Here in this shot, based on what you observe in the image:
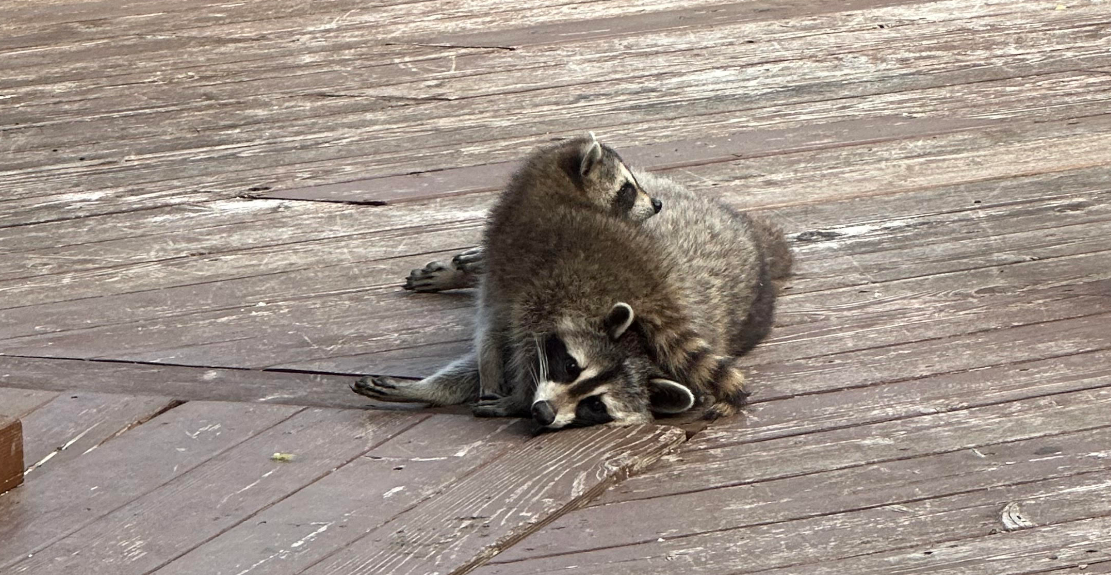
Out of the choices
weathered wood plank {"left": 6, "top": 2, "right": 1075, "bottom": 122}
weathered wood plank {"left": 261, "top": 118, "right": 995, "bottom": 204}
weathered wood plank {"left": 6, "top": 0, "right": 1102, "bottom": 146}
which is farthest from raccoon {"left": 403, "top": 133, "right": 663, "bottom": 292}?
weathered wood plank {"left": 6, "top": 2, "right": 1075, "bottom": 122}

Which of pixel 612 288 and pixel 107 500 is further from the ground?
pixel 612 288

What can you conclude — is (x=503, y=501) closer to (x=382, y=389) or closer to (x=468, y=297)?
(x=382, y=389)

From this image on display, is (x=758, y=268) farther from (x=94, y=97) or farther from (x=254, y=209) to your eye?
(x=94, y=97)

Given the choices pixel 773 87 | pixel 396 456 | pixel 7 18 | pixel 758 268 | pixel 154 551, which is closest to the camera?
pixel 154 551

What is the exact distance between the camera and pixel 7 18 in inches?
299

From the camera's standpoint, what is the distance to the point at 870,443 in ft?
11.1

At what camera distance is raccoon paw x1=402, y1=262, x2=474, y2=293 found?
441cm

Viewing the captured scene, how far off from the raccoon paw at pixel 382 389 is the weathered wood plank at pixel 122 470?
0.18 meters

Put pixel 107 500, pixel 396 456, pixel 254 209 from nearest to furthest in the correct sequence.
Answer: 1. pixel 107 500
2. pixel 396 456
3. pixel 254 209

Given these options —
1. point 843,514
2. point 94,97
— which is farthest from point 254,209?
point 843,514

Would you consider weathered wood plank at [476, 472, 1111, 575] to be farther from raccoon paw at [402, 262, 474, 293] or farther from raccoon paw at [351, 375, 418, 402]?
raccoon paw at [402, 262, 474, 293]

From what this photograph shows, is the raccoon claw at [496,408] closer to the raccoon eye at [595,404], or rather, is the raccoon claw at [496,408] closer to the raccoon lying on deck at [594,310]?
the raccoon lying on deck at [594,310]

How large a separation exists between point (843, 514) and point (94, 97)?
14.5 ft

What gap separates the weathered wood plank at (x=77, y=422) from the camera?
3426 millimetres
